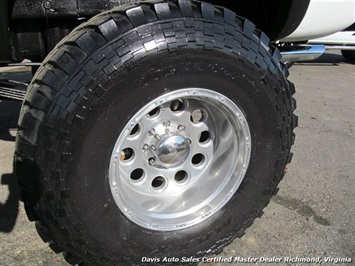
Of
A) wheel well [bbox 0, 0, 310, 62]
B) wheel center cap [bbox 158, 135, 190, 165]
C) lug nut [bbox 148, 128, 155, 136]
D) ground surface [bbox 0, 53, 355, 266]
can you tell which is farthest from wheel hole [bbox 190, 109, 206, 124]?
ground surface [bbox 0, 53, 355, 266]

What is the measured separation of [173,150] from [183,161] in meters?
0.12

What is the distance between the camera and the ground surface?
2480mm

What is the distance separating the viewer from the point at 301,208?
297 cm

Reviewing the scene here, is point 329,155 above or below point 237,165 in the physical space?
below

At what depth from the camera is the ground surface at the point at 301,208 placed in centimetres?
248

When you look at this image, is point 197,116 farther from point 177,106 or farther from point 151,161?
point 151,161

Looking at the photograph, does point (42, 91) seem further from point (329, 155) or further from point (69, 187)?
point (329, 155)

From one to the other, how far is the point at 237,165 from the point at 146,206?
557 mm

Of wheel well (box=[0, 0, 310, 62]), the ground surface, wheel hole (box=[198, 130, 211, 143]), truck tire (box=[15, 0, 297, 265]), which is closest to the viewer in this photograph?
truck tire (box=[15, 0, 297, 265])

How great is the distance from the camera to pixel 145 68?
181cm

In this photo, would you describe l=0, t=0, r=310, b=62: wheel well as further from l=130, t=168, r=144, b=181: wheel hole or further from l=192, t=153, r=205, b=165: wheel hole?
l=192, t=153, r=205, b=165: wheel hole

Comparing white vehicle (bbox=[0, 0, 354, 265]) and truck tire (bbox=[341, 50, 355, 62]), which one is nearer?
white vehicle (bbox=[0, 0, 354, 265])

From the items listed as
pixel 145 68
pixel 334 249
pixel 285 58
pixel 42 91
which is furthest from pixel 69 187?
pixel 285 58

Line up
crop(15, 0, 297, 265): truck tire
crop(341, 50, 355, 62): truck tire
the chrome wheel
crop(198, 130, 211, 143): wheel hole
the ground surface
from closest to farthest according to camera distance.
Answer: crop(15, 0, 297, 265): truck tire
the chrome wheel
crop(198, 130, 211, 143): wheel hole
the ground surface
crop(341, 50, 355, 62): truck tire
